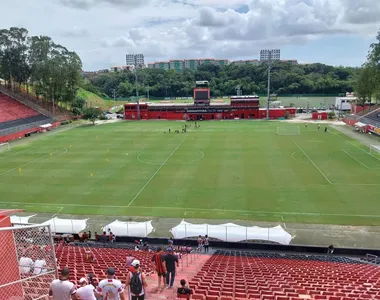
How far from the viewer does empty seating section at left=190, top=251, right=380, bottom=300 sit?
8.97 metres

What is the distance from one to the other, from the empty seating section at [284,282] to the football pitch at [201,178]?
9652mm

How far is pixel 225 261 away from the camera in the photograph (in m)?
15.7

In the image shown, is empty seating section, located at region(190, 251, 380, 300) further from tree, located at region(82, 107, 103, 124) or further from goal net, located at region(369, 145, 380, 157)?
tree, located at region(82, 107, 103, 124)

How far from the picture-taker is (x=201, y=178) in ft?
108

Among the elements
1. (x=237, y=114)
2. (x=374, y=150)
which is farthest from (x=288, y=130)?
(x=237, y=114)

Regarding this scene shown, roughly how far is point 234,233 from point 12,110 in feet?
214

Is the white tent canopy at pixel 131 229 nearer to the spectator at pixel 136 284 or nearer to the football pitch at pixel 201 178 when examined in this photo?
the football pitch at pixel 201 178

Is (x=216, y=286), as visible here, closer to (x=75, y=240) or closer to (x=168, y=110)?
(x=75, y=240)

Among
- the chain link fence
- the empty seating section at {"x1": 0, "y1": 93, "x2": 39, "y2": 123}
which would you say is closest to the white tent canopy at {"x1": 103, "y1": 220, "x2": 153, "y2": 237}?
the chain link fence

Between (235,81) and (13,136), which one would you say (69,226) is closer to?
(13,136)

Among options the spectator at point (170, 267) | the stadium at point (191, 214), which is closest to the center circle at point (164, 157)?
the stadium at point (191, 214)

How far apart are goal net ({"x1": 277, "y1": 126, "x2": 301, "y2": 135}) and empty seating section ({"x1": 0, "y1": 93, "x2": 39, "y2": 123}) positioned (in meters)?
52.2

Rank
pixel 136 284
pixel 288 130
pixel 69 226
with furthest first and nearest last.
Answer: pixel 288 130, pixel 69 226, pixel 136 284

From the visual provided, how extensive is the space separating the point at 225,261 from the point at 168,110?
236 ft
